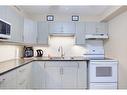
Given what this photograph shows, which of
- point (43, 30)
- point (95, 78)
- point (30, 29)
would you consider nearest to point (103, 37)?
point (95, 78)

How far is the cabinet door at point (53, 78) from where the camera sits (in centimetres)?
413

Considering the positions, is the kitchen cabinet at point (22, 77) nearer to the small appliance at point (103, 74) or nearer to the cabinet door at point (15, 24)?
the cabinet door at point (15, 24)

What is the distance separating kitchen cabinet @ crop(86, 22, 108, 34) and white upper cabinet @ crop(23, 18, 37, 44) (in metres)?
1.44

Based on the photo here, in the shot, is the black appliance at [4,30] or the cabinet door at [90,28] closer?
the black appliance at [4,30]

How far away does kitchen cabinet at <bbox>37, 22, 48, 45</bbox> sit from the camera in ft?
15.4

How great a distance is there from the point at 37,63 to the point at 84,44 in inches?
58.6

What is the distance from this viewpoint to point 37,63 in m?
4.07

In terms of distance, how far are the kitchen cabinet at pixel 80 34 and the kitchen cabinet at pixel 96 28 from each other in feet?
0.45

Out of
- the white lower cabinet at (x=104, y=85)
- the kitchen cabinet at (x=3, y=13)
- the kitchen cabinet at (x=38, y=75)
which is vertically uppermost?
the kitchen cabinet at (x=3, y=13)

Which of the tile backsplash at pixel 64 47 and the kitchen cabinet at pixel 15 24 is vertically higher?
the kitchen cabinet at pixel 15 24

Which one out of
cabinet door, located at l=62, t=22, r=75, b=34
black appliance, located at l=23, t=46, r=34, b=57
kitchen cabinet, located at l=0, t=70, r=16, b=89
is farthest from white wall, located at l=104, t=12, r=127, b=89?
kitchen cabinet, located at l=0, t=70, r=16, b=89

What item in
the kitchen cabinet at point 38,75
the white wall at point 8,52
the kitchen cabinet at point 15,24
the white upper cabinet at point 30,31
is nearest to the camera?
the kitchen cabinet at point 15,24

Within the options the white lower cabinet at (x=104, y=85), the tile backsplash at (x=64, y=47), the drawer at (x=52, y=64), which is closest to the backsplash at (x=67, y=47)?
the tile backsplash at (x=64, y=47)

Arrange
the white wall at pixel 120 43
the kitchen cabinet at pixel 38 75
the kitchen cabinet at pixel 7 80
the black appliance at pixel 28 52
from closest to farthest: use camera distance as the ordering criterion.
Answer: the kitchen cabinet at pixel 7 80 < the white wall at pixel 120 43 < the kitchen cabinet at pixel 38 75 < the black appliance at pixel 28 52
